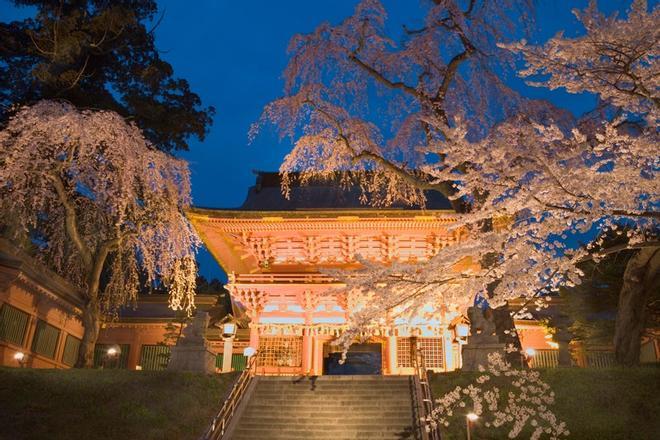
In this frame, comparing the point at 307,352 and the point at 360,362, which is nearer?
the point at 307,352

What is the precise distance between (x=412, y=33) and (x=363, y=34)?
1.25 meters

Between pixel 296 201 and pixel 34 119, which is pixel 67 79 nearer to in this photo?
pixel 34 119

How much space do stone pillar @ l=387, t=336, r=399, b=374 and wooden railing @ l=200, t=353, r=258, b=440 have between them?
6119 millimetres

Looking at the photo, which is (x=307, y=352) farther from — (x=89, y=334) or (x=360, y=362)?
(x=360, y=362)

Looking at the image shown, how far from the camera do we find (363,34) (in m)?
14.1

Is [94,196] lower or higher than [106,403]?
higher

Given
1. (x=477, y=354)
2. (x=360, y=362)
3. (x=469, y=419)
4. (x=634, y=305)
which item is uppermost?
(x=360, y=362)

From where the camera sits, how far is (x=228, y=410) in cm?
1238

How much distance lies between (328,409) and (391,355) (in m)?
6.66

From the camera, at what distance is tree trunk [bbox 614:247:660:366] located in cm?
1258

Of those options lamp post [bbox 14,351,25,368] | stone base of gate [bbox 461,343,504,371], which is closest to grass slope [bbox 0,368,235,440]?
lamp post [bbox 14,351,25,368]

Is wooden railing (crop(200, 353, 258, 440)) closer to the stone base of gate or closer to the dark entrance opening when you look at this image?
the stone base of gate

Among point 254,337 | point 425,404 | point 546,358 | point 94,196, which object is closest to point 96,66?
point 94,196

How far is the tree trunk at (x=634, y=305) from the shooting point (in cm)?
1258
